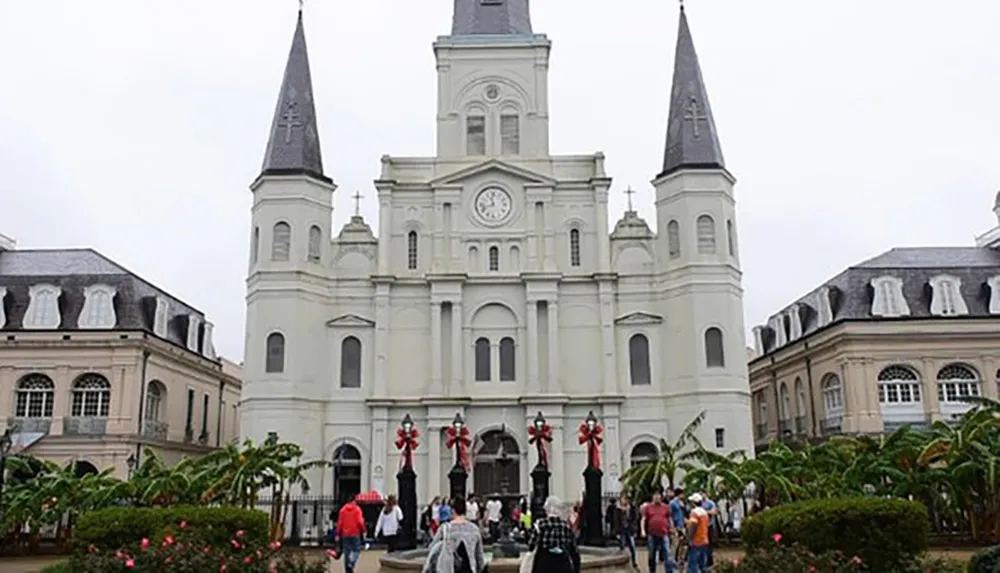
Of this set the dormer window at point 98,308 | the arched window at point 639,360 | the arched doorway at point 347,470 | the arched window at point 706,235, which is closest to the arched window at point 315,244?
the arched doorway at point 347,470

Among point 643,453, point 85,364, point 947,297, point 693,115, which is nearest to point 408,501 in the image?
point 643,453

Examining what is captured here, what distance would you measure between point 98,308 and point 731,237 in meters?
27.0

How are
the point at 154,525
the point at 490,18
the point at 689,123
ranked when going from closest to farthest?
the point at 154,525, the point at 689,123, the point at 490,18

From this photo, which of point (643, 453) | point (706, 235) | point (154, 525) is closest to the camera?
point (154, 525)

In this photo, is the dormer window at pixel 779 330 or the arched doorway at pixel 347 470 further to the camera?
the dormer window at pixel 779 330

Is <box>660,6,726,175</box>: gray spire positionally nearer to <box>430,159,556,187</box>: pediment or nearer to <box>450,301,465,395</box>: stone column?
<box>430,159,556,187</box>: pediment

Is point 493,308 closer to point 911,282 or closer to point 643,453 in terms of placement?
point 643,453

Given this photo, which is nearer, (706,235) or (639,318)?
(706,235)

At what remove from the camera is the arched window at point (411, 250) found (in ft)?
138

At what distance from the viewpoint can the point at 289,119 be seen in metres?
42.7

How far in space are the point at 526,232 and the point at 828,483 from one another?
2005 centimetres

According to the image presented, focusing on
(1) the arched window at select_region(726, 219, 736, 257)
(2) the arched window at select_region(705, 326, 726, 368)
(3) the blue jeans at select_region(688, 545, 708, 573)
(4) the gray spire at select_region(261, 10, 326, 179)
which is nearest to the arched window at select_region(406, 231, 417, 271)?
(4) the gray spire at select_region(261, 10, 326, 179)

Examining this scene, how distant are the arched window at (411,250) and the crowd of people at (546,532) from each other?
11.5m

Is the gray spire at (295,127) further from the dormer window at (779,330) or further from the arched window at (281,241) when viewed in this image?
the dormer window at (779,330)
